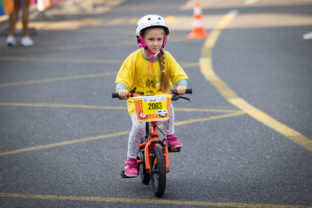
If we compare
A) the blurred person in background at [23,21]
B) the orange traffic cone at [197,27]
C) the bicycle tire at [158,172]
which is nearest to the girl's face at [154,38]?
the bicycle tire at [158,172]

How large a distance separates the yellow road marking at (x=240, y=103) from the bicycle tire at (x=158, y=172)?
81.5 inches

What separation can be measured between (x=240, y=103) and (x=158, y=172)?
3.37 m

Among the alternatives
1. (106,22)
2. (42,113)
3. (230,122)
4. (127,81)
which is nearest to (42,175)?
(127,81)

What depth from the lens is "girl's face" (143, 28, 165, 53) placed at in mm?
4230

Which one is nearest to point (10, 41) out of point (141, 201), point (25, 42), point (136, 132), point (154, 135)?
point (25, 42)

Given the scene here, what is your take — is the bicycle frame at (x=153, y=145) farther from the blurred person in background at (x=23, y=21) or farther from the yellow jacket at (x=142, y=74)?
the blurred person in background at (x=23, y=21)

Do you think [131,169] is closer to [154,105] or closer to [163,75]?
[154,105]

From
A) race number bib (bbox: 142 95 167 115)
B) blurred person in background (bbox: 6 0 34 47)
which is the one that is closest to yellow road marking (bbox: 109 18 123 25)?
blurred person in background (bbox: 6 0 34 47)

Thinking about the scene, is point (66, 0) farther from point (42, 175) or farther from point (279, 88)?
point (42, 175)

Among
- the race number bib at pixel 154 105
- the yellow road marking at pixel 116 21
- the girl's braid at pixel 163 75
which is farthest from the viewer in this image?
the yellow road marking at pixel 116 21

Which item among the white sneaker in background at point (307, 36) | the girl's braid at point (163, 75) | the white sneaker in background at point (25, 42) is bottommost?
the girl's braid at point (163, 75)

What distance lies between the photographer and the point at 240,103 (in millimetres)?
7184

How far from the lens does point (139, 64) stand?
444 centimetres

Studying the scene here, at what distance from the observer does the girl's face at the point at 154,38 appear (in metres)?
4.23
